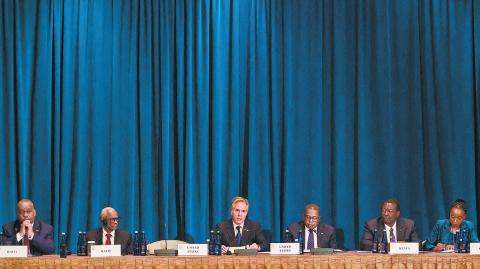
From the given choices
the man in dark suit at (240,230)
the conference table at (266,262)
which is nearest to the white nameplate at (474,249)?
the conference table at (266,262)

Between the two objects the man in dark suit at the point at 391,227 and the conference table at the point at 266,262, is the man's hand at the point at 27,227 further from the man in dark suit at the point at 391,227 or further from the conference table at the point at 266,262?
the man in dark suit at the point at 391,227

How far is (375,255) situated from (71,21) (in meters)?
4.39

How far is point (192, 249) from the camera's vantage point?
244 inches

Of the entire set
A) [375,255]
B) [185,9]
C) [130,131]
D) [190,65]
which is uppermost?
[185,9]

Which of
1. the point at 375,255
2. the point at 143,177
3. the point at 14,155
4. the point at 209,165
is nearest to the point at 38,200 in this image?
the point at 14,155

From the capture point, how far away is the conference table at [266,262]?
19.6 feet

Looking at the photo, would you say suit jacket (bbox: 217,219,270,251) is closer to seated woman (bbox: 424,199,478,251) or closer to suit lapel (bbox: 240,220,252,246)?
suit lapel (bbox: 240,220,252,246)

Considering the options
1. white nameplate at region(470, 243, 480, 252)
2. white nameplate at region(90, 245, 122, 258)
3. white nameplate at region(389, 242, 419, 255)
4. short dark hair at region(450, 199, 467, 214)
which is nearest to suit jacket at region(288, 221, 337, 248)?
short dark hair at region(450, 199, 467, 214)

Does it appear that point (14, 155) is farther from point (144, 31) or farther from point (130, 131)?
point (144, 31)

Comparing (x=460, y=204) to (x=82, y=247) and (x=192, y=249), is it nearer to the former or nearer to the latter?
(x=192, y=249)

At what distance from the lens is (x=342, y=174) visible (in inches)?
346

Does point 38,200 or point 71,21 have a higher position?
point 71,21

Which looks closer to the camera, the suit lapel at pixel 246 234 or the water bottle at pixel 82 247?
the water bottle at pixel 82 247

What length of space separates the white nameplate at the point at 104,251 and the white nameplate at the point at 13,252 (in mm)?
482
